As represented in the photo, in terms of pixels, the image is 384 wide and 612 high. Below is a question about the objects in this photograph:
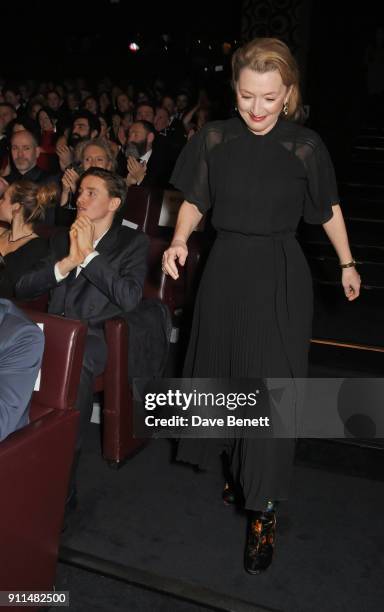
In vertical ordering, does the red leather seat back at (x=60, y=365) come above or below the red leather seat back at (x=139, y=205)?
below

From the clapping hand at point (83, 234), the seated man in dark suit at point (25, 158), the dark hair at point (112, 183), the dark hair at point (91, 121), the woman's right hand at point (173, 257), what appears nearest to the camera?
the woman's right hand at point (173, 257)

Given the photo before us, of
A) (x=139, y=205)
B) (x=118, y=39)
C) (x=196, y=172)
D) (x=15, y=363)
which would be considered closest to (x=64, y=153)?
(x=139, y=205)

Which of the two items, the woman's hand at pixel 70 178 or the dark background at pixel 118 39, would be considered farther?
the dark background at pixel 118 39

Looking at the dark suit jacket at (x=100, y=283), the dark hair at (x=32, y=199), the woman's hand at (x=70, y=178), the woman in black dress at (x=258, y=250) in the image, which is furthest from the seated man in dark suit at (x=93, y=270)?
the woman's hand at (x=70, y=178)

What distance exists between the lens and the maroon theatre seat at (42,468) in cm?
161

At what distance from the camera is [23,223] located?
301cm

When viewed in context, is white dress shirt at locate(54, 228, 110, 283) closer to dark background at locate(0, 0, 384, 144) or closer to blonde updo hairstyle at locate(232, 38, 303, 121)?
blonde updo hairstyle at locate(232, 38, 303, 121)

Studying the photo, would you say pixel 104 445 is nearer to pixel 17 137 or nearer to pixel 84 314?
pixel 84 314

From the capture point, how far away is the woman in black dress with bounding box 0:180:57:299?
113 inches

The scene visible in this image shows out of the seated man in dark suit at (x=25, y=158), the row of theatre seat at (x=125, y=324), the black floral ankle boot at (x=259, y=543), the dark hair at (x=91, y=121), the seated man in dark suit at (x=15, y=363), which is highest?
the dark hair at (x=91, y=121)

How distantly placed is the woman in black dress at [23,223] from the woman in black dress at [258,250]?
103 centimetres

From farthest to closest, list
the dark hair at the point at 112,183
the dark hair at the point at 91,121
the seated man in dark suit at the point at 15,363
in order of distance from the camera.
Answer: the dark hair at the point at 91,121
the dark hair at the point at 112,183
the seated man in dark suit at the point at 15,363

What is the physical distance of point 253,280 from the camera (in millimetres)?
1999

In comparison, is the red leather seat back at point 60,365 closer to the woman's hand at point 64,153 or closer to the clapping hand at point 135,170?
the clapping hand at point 135,170
